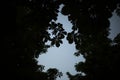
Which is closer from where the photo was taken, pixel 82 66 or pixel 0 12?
pixel 0 12

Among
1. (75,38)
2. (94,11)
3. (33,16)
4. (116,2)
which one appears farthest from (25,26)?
(116,2)

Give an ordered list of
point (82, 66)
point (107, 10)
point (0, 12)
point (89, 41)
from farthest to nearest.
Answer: point (82, 66) → point (89, 41) → point (107, 10) → point (0, 12)

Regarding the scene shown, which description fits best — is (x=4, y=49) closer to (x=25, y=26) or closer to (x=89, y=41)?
(x=25, y=26)

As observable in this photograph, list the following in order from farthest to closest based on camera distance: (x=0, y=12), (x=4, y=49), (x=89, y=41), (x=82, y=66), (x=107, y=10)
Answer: (x=82, y=66) < (x=89, y=41) < (x=107, y=10) < (x=4, y=49) < (x=0, y=12)

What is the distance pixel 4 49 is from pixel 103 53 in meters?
8.67

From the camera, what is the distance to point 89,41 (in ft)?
19.9

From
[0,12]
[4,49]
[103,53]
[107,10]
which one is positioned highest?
[103,53]

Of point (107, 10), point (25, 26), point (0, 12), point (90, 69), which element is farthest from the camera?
point (90, 69)

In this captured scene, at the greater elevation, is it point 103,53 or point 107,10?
point 103,53

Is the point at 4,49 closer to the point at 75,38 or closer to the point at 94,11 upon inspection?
the point at 75,38

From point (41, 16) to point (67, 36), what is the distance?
971 mm

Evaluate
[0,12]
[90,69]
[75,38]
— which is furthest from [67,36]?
[90,69]

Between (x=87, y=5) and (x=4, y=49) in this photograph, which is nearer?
(x=4, y=49)

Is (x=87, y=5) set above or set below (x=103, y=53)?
below
